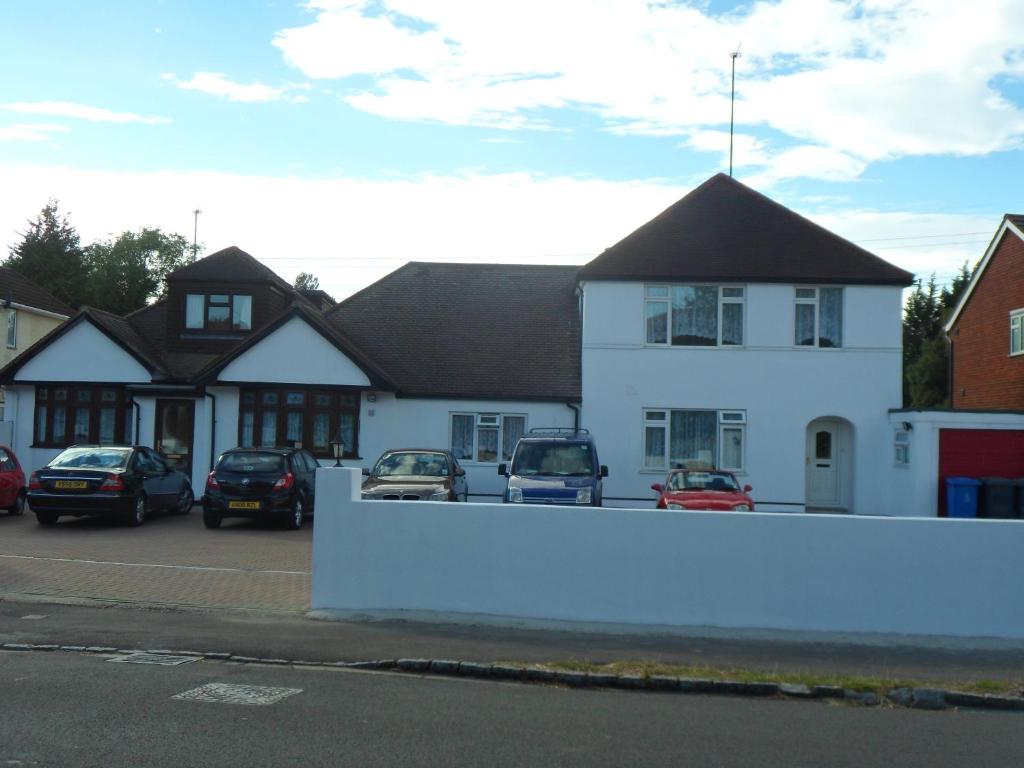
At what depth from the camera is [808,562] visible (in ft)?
36.3

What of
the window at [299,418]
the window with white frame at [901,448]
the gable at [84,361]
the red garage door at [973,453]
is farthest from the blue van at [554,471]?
the gable at [84,361]

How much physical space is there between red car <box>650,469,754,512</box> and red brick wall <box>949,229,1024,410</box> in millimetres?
14995

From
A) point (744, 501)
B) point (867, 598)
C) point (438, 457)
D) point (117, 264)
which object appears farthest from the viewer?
point (117, 264)

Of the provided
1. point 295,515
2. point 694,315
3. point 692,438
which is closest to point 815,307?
point 694,315

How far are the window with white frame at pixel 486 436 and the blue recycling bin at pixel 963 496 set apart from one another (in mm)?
10076

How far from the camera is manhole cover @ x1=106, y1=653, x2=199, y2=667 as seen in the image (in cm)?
903

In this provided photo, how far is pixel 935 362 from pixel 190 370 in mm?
35732

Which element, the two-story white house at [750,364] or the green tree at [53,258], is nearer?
the two-story white house at [750,364]

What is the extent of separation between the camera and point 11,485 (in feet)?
69.0

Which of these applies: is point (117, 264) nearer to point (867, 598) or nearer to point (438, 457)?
point (438, 457)

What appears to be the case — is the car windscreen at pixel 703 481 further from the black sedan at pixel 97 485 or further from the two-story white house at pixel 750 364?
the black sedan at pixel 97 485

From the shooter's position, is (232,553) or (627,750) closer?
(627,750)

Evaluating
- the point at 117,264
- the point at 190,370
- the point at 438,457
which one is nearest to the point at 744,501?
the point at 438,457

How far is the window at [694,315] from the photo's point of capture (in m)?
25.3
